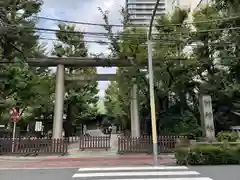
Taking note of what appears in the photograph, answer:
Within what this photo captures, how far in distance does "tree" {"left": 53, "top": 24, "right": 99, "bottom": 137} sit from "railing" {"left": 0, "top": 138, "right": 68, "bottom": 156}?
7.11 metres

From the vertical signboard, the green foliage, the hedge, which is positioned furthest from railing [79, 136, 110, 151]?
the hedge

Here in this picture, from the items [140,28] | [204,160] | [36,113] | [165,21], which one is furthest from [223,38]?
[36,113]

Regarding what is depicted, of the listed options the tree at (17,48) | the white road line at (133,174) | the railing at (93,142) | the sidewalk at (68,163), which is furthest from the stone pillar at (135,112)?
the white road line at (133,174)

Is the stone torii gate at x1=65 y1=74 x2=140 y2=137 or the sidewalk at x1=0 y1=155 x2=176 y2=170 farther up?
the stone torii gate at x1=65 y1=74 x2=140 y2=137

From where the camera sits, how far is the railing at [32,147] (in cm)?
1727

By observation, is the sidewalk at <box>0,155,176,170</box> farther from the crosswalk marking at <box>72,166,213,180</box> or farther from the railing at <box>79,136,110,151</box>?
the railing at <box>79,136,110,151</box>

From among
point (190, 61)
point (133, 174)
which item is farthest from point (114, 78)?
point (133, 174)

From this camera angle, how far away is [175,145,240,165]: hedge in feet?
40.4

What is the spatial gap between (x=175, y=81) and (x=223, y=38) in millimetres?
5047

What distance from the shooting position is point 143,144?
1744 cm

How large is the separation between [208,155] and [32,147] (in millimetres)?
10857

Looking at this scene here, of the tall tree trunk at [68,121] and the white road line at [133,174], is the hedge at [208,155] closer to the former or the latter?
the white road line at [133,174]

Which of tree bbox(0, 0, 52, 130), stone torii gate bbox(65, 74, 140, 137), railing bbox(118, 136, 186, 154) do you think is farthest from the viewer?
stone torii gate bbox(65, 74, 140, 137)

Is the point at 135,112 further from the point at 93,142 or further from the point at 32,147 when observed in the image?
the point at 32,147
